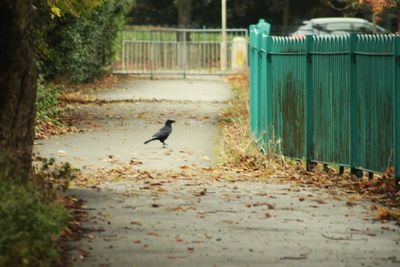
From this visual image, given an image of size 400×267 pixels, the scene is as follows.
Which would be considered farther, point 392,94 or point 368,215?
point 392,94

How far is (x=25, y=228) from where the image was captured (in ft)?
29.0

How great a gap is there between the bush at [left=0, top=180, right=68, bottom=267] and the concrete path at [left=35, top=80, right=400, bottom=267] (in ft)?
1.57

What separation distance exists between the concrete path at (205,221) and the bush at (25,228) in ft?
1.57

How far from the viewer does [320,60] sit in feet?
53.9

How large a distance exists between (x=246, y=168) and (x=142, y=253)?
7.22 metres

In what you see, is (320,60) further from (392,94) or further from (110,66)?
(110,66)

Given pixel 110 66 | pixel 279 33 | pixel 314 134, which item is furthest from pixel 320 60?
pixel 279 33

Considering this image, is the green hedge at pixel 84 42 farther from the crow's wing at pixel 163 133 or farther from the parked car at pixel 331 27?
the parked car at pixel 331 27

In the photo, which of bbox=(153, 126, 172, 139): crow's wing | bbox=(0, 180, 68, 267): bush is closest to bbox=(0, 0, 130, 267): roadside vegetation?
bbox=(0, 180, 68, 267): bush

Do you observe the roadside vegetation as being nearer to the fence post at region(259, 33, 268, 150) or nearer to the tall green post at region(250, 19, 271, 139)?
the tall green post at region(250, 19, 271, 139)

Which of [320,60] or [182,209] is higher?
[320,60]

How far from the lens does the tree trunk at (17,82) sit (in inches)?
466

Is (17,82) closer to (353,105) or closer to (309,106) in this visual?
(353,105)

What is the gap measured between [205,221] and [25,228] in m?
2.99
